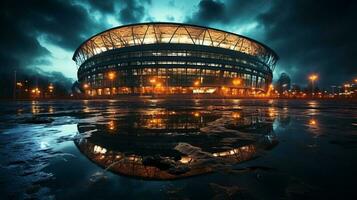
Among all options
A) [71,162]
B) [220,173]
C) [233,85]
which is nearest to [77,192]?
[71,162]

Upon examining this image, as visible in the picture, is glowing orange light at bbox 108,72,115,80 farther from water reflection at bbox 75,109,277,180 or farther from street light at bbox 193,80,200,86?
water reflection at bbox 75,109,277,180

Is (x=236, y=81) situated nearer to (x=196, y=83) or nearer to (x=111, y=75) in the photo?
(x=196, y=83)

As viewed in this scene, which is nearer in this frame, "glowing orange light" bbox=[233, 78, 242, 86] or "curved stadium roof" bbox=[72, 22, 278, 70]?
"curved stadium roof" bbox=[72, 22, 278, 70]

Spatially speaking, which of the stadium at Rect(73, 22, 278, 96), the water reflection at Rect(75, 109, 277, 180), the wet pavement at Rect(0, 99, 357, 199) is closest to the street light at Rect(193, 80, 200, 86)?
the stadium at Rect(73, 22, 278, 96)

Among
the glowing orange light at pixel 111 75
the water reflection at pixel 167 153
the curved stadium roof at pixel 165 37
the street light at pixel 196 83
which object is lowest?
the water reflection at pixel 167 153

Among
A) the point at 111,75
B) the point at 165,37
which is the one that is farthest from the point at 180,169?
the point at 165,37

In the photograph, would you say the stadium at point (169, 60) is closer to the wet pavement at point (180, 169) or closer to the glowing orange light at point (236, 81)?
the glowing orange light at point (236, 81)

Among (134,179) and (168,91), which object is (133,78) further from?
(134,179)

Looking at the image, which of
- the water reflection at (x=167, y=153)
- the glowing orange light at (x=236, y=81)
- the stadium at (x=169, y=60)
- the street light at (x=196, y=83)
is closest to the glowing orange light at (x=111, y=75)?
the stadium at (x=169, y=60)
